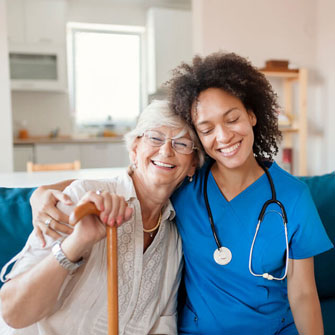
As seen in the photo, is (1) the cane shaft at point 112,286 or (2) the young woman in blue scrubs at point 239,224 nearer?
(1) the cane shaft at point 112,286

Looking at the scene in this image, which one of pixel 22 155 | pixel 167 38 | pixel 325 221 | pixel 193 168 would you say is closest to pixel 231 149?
pixel 193 168

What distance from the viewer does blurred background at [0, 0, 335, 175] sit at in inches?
152

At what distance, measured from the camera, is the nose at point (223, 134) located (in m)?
1.11

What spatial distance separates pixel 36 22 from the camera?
5.18 m

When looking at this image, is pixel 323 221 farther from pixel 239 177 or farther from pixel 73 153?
pixel 73 153

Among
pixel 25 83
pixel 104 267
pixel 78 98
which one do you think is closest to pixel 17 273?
pixel 104 267

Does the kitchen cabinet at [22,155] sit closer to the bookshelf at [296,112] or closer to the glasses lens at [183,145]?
the bookshelf at [296,112]

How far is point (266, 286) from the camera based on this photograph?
117cm

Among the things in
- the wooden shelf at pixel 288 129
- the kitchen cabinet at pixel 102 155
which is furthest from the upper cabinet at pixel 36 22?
the wooden shelf at pixel 288 129

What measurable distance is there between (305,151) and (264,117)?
9.64 feet

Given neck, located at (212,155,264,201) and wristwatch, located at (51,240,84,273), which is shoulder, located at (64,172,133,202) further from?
neck, located at (212,155,264,201)

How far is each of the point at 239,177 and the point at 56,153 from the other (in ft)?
13.8

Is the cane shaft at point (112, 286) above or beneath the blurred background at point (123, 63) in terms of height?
beneath

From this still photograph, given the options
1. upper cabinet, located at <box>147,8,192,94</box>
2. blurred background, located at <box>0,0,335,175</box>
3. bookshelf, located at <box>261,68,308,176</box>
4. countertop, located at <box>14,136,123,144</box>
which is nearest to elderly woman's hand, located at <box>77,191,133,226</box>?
blurred background, located at <box>0,0,335,175</box>
